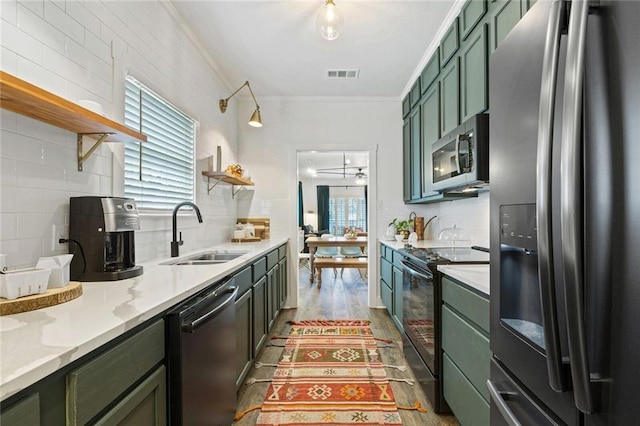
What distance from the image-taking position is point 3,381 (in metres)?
0.50

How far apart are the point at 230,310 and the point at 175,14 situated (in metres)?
2.15

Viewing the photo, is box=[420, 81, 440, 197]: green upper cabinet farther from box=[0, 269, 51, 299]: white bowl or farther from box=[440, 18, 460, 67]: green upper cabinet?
box=[0, 269, 51, 299]: white bowl

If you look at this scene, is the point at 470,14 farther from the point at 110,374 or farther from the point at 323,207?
the point at 323,207

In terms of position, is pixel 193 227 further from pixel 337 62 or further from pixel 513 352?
pixel 513 352

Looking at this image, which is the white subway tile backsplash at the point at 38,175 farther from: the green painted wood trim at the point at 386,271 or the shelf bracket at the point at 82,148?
the green painted wood trim at the point at 386,271

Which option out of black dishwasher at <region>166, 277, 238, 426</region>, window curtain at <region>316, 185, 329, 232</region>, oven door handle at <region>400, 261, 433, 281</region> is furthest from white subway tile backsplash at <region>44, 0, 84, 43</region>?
window curtain at <region>316, 185, 329, 232</region>

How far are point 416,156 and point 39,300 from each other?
10.4 ft

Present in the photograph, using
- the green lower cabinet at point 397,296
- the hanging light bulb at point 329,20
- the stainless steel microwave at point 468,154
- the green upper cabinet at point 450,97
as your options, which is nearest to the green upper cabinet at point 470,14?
the green upper cabinet at point 450,97

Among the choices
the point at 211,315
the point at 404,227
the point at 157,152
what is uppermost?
the point at 157,152

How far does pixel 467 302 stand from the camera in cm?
143

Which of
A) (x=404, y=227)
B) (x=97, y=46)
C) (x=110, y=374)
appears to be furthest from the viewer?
(x=404, y=227)

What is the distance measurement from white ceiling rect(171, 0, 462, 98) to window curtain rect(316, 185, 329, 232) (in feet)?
23.5

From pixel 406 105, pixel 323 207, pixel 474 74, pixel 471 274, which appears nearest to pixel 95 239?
pixel 471 274

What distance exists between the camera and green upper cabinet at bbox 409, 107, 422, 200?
3.20m
